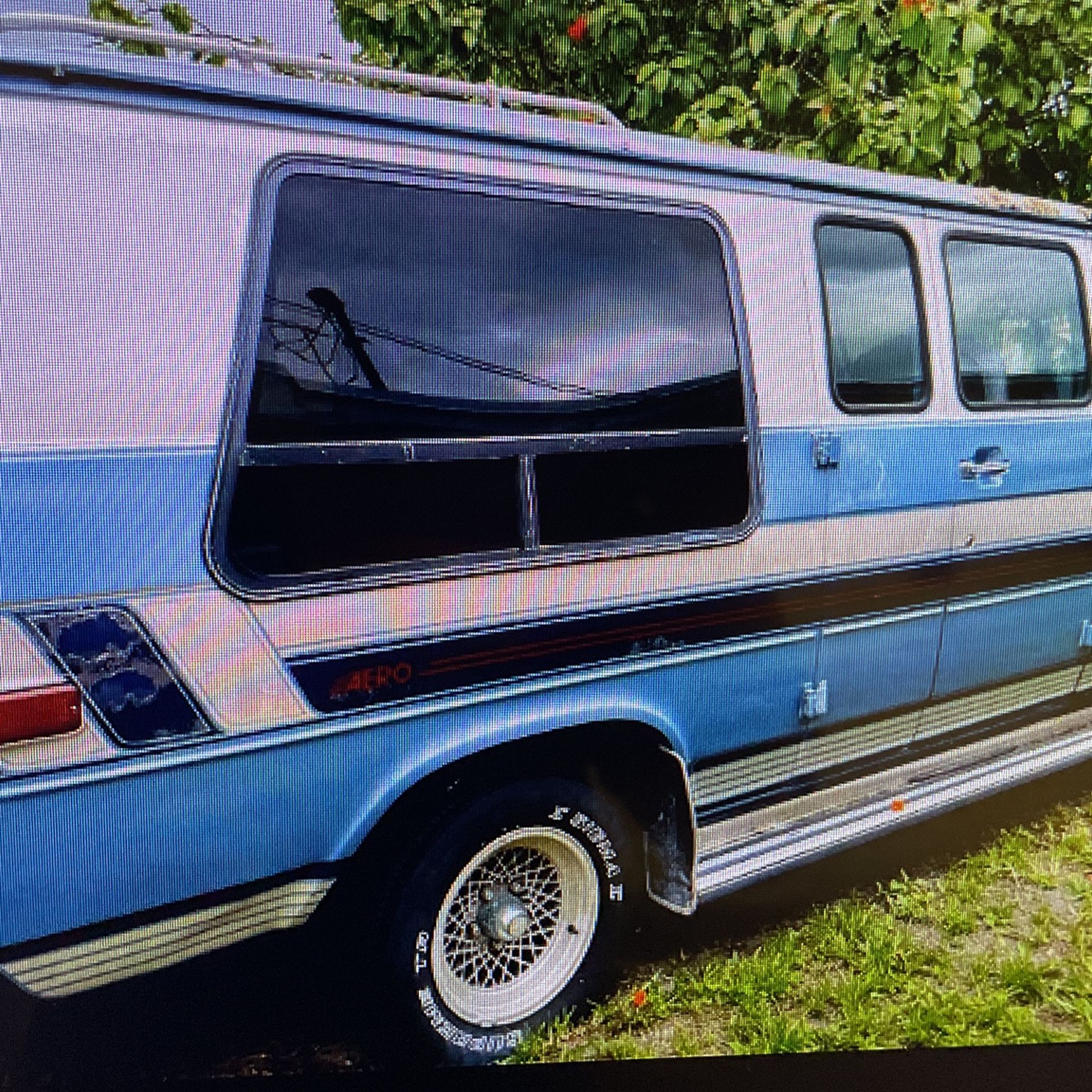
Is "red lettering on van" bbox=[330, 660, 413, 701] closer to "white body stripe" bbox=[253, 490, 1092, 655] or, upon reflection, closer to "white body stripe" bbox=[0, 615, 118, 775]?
"white body stripe" bbox=[253, 490, 1092, 655]

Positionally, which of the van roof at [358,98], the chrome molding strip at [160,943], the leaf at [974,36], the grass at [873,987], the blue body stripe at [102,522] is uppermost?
the leaf at [974,36]

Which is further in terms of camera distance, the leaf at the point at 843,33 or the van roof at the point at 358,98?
the leaf at the point at 843,33

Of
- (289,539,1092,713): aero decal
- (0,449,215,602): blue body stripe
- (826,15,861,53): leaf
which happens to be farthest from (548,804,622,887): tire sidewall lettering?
(826,15,861,53): leaf

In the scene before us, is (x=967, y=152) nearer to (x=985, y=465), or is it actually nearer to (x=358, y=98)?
(x=985, y=465)

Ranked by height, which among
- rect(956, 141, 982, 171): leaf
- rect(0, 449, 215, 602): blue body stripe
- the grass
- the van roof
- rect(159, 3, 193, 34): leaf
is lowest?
the grass

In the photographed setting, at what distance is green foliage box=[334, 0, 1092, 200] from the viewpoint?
100 inches

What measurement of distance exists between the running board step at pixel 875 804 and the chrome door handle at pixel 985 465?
0.83 metres

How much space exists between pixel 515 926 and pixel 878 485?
4.69 ft

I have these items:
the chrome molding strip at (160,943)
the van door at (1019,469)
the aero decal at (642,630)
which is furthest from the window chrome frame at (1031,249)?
the chrome molding strip at (160,943)

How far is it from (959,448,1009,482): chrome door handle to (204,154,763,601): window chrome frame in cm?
Result: 81

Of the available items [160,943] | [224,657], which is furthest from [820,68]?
[160,943]

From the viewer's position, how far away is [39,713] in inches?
64.0

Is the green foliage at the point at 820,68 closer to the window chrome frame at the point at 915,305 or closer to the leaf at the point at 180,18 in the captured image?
the window chrome frame at the point at 915,305

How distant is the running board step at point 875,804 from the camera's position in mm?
2594
